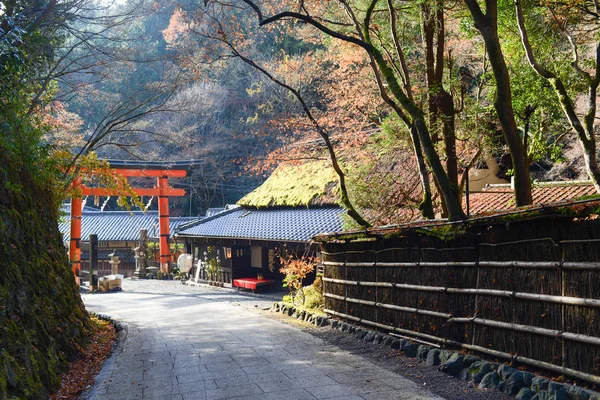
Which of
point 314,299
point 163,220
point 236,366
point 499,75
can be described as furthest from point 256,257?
point 499,75

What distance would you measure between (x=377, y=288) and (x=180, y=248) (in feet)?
89.8

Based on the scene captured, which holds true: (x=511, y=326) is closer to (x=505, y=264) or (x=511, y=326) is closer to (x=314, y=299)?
(x=505, y=264)

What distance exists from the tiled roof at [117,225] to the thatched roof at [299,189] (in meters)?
11.0

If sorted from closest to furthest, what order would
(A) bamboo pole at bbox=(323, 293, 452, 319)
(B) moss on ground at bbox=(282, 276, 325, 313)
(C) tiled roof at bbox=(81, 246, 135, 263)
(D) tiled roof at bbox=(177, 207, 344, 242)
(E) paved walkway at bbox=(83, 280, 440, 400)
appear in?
1. (E) paved walkway at bbox=(83, 280, 440, 400)
2. (A) bamboo pole at bbox=(323, 293, 452, 319)
3. (B) moss on ground at bbox=(282, 276, 325, 313)
4. (D) tiled roof at bbox=(177, 207, 344, 242)
5. (C) tiled roof at bbox=(81, 246, 135, 263)

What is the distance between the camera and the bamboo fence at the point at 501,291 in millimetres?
4832

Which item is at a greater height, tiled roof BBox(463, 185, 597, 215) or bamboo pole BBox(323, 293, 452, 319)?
tiled roof BBox(463, 185, 597, 215)

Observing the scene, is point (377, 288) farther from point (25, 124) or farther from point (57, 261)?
point (25, 124)

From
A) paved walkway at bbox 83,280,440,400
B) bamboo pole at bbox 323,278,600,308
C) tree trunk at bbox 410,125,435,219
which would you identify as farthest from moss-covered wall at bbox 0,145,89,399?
tree trunk at bbox 410,125,435,219

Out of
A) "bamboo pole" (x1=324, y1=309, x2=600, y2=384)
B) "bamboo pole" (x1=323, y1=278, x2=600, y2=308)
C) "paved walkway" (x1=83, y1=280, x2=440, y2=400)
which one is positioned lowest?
"paved walkway" (x1=83, y1=280, x2=440, y2=400)

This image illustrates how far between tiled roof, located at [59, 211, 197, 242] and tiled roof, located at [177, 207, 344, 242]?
938 centimetres

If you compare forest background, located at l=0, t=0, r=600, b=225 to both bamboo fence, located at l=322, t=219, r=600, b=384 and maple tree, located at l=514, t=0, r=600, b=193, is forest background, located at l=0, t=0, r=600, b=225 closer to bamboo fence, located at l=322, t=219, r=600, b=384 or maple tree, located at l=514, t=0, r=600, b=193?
maple tree, located at l=514, t=0, r=600, b=193

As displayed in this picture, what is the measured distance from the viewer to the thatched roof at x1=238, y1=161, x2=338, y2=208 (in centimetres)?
1906

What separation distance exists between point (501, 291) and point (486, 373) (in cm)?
90

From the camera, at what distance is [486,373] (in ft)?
19.7
